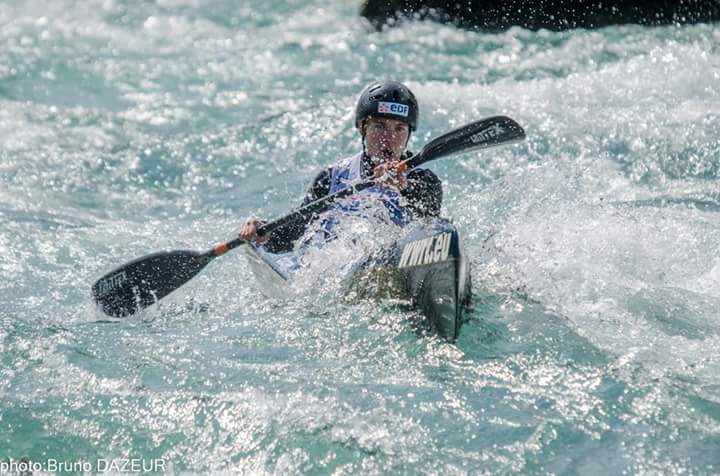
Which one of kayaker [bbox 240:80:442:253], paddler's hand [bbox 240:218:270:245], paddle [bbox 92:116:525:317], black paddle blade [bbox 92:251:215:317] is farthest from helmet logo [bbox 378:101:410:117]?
black paddle blade [bbox 92:251:215:317]

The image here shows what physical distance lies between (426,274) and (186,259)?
1.95 metres

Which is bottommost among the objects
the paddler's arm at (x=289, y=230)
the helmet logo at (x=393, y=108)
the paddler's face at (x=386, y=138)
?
A: the paddler's arm at (x=289, y=230)

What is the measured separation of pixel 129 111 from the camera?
434 inches

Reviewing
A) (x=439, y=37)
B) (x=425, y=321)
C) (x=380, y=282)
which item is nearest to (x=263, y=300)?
(x=380, y=282)

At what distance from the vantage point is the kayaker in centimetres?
547

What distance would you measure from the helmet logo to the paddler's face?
7 centimetres

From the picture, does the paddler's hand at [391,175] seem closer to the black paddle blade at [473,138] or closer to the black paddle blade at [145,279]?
the black paddle blade at [473,138]

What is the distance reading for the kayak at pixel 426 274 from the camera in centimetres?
423

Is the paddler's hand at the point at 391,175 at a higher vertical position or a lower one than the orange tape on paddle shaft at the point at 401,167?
lower

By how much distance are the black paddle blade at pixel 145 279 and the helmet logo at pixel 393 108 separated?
1397 mm

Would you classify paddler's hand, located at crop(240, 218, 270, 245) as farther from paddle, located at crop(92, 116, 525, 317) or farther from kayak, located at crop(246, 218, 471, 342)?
kayak, located at crop(246, 218, 471, 342)

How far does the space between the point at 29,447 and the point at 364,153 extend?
114 inches

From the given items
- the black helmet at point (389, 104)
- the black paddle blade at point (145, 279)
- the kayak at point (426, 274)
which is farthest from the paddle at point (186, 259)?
the kayak at point (426, 274)

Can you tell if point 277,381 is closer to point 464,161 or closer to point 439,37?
point 464,161
